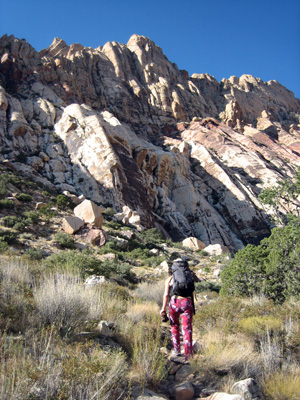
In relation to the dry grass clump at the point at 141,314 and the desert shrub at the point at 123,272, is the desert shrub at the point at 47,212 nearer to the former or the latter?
the desert shrub at the point at 123,272

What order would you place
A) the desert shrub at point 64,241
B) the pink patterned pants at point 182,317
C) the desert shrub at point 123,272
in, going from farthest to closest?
the desert shrub at point 64,241 < the desert shrub at point 123,272 < the pink patterned pants at point 182,317

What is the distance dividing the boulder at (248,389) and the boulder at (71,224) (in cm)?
1245

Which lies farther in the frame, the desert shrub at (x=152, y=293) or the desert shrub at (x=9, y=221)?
the desert shrub at (x=9, y=221)

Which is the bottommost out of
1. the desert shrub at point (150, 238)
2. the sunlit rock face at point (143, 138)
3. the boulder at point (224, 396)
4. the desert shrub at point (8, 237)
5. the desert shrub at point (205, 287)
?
the desert shrub at point (205, 287)

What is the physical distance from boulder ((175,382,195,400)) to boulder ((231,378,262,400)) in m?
0.51

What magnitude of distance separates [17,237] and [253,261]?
32.1 feet

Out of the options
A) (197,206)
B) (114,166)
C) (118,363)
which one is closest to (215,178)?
(197,206)

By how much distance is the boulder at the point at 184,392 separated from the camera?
11.2ft

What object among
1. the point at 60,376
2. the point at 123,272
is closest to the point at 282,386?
the point at 60,376

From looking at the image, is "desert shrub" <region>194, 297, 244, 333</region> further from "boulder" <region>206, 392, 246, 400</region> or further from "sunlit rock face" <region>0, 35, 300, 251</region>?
"sunlit rock face" <region>0, 35, 300, 251</region>

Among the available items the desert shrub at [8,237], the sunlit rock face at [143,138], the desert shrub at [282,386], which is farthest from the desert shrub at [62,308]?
the sunlit rock face at [143,138]

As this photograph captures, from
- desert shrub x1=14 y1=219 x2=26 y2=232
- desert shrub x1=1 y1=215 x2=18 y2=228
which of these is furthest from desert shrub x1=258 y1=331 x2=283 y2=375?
desert shrub x1=1 y1=215 x2=18 y2=228

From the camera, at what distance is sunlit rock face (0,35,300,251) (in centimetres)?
2712

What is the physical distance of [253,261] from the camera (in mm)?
8961
